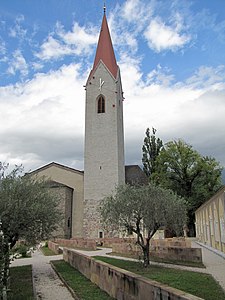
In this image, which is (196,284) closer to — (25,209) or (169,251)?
(25,209)

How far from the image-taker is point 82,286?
35.7 feet

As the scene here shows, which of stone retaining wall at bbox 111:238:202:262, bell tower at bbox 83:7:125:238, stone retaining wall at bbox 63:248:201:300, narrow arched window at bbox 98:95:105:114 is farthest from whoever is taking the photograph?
narrow arched window at bbox 98:95:105:114

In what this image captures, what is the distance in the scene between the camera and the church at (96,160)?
41.2 m

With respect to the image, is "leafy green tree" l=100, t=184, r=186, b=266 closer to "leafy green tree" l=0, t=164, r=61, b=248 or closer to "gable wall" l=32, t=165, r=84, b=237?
"leafy green tree" l=0, t=164, r=61, b=248

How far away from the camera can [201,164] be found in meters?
42.0

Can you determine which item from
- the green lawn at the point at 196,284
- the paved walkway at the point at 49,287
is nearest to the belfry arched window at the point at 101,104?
the paved walkway at the point at 49,287

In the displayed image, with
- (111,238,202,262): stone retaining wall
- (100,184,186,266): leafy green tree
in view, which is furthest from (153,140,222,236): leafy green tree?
(100,184,186,266): leafy green tree

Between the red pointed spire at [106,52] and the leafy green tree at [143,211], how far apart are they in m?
31.8

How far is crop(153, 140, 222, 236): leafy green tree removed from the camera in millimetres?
41375

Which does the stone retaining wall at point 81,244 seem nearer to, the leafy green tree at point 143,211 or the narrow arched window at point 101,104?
the leafy green tree at point 143,211

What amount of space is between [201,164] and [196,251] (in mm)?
25529

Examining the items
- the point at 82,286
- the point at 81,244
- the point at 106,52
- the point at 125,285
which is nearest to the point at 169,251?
the point at 82,286

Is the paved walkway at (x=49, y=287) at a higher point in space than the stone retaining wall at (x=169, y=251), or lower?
lower

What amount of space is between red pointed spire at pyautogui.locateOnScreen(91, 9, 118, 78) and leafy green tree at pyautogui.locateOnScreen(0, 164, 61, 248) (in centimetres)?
3307
